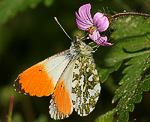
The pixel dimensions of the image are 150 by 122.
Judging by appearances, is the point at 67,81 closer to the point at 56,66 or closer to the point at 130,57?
the point at 56,66

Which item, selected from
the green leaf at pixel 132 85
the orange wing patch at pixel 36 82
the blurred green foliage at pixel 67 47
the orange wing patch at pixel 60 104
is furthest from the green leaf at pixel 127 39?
the orange wing patch at pixel 36 82

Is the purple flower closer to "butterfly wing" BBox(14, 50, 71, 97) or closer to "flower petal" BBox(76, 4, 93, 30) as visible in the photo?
"flower petal" BBox(76, 4, 93, 30)

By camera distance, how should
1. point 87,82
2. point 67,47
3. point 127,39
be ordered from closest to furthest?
point 87,82 < point 127,39 < point 67,47

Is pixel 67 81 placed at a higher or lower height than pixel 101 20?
lower

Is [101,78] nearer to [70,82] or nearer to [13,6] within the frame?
[70,82]

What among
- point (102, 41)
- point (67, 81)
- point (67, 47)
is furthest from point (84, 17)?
point (67, 47)

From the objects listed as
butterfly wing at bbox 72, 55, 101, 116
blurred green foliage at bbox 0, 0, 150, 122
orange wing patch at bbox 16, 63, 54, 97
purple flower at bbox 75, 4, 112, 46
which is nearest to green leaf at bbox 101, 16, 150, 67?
blurred green foliage at bbox 0, 0, 150, 122

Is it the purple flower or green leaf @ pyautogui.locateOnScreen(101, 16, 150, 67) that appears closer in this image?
the purple flower
